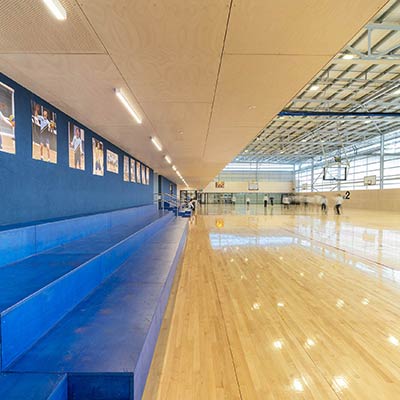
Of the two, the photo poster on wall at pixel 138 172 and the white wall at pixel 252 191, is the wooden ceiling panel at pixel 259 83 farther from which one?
the white wall at pixel 252 191

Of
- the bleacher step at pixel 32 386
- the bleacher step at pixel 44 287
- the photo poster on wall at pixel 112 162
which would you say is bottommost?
the bleacher step at pixel 32 386

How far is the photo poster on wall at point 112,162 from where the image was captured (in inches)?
264

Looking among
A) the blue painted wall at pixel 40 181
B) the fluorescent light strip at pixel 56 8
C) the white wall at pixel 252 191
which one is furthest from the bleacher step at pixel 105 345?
the white wall at pixel 252 191

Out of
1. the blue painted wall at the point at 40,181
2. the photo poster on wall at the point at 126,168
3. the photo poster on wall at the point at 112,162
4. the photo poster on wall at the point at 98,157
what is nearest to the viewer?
the blue painted wall at the point at 40,181

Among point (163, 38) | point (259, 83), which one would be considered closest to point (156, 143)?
point (259, 83)

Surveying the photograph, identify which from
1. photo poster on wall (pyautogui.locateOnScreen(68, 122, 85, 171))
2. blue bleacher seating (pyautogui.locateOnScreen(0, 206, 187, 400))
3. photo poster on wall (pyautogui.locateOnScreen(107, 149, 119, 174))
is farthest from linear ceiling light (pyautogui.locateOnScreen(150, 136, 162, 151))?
blue bleacher seating (pyautogui.locateOnScreen(0, 206, 187, 400))

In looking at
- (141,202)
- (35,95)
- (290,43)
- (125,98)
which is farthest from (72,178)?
(141,202)

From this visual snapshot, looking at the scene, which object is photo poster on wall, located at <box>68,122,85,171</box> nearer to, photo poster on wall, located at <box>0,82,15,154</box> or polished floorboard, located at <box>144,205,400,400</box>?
photo poster on wall, located at <box>0,82,15,154</box>

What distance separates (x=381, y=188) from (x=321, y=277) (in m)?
22.2

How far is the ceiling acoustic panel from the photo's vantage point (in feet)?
6.22

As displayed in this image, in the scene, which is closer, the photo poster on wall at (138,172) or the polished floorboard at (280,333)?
the polished floorboard at (280,333)

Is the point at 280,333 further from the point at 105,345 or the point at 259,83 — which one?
the point at 259,83

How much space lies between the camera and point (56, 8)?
1.83 meters

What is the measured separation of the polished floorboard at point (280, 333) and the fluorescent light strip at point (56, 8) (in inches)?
115
